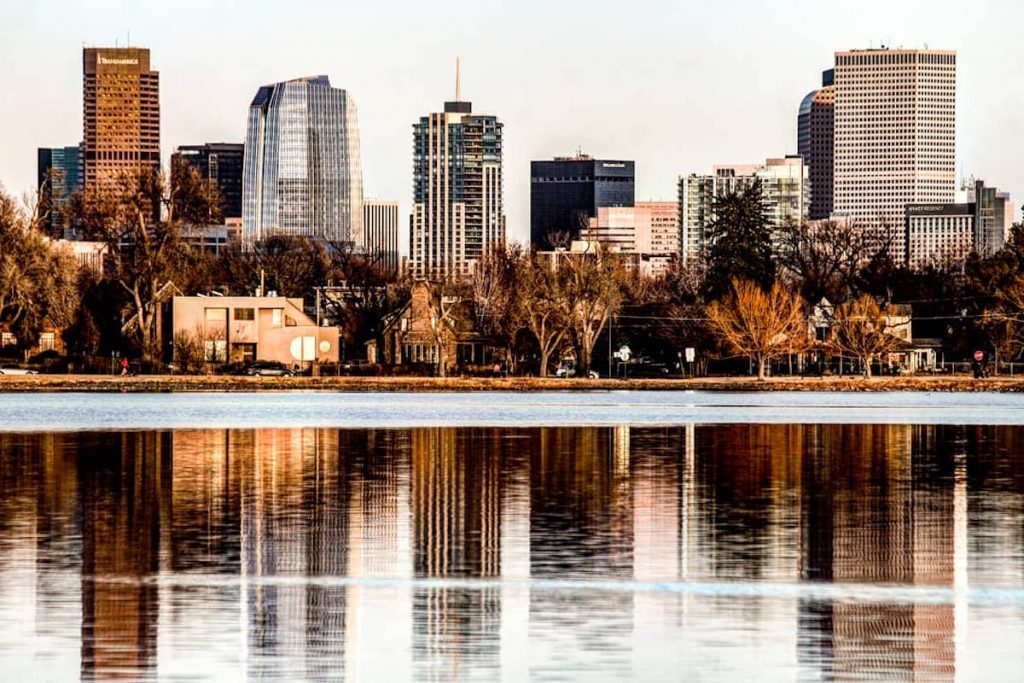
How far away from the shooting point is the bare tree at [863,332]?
13600 cm

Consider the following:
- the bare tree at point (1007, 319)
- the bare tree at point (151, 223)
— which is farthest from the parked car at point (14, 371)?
the bare tree at point (1007, 319)

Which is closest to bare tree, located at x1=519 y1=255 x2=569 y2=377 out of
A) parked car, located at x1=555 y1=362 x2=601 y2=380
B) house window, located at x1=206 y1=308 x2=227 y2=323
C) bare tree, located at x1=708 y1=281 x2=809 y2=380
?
parked car, located at x1=555 y1=362 x2=601 y2=380

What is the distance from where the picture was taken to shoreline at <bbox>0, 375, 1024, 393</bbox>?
10481 centimetres

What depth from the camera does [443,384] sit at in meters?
112

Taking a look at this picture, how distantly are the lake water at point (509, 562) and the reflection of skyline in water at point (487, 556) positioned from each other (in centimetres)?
6

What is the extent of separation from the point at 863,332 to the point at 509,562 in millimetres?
115603

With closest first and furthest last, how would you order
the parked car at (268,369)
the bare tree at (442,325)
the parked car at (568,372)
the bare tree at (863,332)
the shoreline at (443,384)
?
the shoreline at (443,384) < the parked car at (268,369) < the bare tree at (442,325) < the parked car at (568,372) < the bare tree at (863,332)

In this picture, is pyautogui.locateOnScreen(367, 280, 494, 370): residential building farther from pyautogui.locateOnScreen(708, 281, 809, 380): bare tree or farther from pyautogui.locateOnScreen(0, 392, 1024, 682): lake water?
pyautogui.locateOnScreen(0, 392, 1024, 682): lake water

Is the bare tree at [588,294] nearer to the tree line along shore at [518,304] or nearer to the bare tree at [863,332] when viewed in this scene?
the tree line along shore at [518,304]

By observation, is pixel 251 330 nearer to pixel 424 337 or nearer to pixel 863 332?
pixel 424 337

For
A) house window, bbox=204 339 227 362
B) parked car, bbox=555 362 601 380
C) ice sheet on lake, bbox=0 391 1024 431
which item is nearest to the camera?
ice sheet on lake, bbox=0 391 1024 431

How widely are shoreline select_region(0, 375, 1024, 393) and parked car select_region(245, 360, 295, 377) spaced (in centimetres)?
649

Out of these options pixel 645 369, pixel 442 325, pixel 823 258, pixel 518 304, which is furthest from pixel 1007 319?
pixel 823 258

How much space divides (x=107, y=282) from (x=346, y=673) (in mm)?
118731
